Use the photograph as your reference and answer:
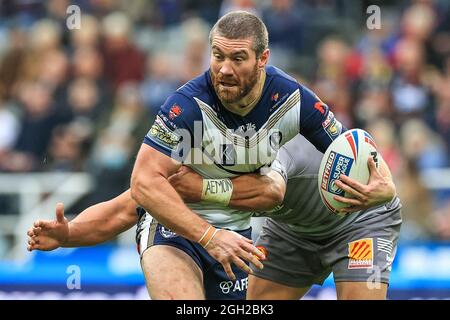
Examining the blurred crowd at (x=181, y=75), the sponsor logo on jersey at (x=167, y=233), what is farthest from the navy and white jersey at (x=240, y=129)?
the blurred crowd at (x=181, y=75)

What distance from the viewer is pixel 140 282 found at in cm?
1169

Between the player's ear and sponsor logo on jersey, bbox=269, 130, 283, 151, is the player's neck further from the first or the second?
sponsor logo on jersey, bbox=269, 130, 283, 151

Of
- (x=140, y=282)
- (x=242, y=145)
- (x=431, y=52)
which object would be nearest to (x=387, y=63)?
(x=431, y=52)

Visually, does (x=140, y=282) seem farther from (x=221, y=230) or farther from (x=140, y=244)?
(x=221, y=230)

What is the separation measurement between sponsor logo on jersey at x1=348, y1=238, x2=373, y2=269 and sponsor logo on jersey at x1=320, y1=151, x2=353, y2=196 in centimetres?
81

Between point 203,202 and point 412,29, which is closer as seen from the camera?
point 203,202

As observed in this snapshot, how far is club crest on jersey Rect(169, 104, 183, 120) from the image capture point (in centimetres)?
711

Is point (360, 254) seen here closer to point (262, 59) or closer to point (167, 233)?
point (167, 233)

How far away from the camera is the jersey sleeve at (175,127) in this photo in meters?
7.09

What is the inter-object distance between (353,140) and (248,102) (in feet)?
2.56

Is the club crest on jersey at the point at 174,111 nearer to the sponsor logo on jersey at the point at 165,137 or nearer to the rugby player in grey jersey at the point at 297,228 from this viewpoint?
the sponsor logo on jersey at the point at 165,137

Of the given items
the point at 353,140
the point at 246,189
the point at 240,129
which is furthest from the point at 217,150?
the point at 353,140

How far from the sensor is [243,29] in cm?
718
